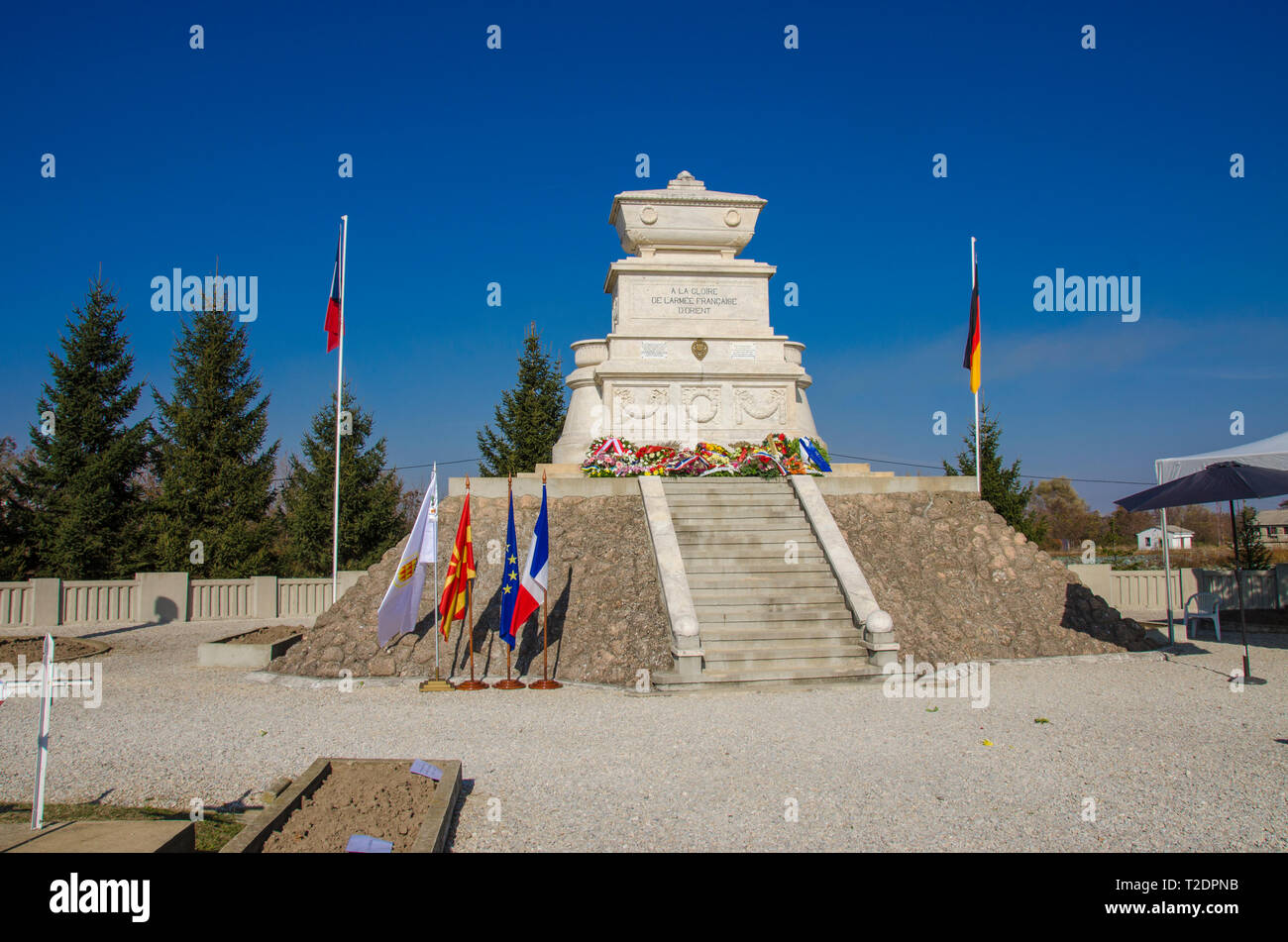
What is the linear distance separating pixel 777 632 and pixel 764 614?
41 centimetres

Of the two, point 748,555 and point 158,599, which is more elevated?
point 748,555

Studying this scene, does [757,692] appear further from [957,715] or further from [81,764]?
[81,764]

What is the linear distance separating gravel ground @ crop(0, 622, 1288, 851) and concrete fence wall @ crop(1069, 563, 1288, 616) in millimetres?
10022

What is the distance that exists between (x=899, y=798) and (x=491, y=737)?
4.18m

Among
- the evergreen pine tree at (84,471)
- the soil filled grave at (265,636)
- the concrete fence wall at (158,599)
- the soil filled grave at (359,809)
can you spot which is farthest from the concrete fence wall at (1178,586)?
the evergreen pine tree at (84,471)

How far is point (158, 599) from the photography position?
20.6 metres

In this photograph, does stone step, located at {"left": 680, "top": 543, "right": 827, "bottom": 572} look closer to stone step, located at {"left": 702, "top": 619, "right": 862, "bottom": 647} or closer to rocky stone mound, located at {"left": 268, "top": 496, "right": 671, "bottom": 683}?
rocky stone mound, located at {"left": 268, "top": 496, "right": 671, "bottom": 683}

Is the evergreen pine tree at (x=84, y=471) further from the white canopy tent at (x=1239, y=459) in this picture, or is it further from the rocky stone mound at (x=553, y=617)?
the white canopy tent at (x=1239, y=459)

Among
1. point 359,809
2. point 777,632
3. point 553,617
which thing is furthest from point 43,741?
point 777,632

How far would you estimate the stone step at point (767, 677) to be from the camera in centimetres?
1087

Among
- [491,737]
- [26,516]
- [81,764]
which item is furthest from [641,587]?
[26,516]

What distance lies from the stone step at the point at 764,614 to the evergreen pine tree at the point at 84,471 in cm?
2030

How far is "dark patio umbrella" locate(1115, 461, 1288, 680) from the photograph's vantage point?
11844mm

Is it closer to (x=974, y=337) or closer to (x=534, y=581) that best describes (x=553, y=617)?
(x=534, y=581)
